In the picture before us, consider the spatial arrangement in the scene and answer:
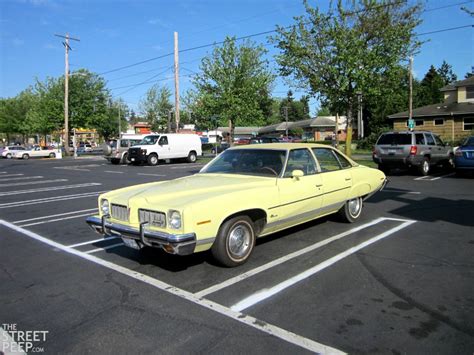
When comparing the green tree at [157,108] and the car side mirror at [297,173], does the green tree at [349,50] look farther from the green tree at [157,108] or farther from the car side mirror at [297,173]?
the green tree at [157,108]

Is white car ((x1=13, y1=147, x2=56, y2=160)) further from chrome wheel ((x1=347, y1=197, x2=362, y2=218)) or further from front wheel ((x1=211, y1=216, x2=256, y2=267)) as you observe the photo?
front wheel ((x1=211, y1=216, x2=256, y2=267))

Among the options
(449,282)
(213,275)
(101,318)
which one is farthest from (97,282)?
(449,282)

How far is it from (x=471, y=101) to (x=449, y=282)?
136ft

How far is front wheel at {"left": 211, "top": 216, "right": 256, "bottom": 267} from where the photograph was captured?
16.0ft

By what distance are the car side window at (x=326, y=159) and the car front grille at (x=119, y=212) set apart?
3189mm

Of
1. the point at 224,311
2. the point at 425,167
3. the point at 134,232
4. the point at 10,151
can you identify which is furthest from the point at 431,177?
the point at 10,151

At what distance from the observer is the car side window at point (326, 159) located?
6.74m

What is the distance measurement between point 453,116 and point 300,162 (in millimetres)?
37822

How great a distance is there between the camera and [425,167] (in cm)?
1562

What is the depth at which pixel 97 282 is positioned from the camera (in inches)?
189

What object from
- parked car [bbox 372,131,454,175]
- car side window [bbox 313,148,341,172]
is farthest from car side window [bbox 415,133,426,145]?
car side window [bbox 313,148,341,172]

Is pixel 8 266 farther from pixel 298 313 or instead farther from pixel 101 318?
pixel 298 313

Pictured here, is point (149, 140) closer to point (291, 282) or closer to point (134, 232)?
point (134, 232)

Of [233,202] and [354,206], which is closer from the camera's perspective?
[233,202]
